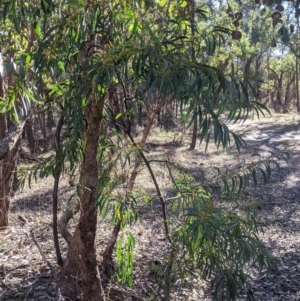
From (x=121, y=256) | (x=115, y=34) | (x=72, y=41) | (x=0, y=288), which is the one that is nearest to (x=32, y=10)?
(x=72, y=41)

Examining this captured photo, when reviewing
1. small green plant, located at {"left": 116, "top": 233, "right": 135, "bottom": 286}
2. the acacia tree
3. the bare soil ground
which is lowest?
the bare soil ground

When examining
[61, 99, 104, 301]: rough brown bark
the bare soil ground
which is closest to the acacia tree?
[61, 99, 104, 301]: rough brown bark

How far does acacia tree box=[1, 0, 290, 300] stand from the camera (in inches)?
85.9

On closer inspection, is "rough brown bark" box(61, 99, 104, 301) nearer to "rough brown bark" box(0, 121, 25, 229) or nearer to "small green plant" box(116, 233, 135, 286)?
"small green plant" box(116, 233, 135, 286)

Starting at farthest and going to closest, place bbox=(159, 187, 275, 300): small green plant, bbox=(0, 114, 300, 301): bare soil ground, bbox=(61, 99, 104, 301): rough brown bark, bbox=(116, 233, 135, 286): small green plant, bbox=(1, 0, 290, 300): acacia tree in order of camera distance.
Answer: bbox=(0, 114, 300, 301): bare soil ground → bbox=(116, 233, 135, 286): small green plant → bbox=(61, 99, 104, 301): rough brown bark → bbox=(159, 187, 275, 300): small green plant → bbox=(1, 0, 290, 300): acacia tree

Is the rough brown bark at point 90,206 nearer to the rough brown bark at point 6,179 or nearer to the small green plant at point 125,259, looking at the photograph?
the small green plant at point 125,259

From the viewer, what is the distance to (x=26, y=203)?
27.6 feet

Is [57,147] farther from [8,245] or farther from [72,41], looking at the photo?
Answer: [8,245]

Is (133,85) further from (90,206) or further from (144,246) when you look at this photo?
(144,246)

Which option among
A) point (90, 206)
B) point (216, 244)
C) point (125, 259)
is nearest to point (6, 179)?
point (125, 259)

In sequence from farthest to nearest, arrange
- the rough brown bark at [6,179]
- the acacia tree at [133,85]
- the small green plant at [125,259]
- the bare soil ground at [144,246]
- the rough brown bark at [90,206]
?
the rough brown bark at [6,179]
the bare soil ground at [144,246]
the small green plant at [125,259]
the rough brown bark at [90,206]
the acacia tree at [133,85]

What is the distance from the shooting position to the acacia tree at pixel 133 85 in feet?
7.16

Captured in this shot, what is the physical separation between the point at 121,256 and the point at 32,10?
163cm

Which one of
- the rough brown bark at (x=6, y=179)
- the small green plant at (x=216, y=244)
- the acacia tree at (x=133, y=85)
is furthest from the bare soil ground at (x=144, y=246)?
the acacia tree at (x=133, y=85)
